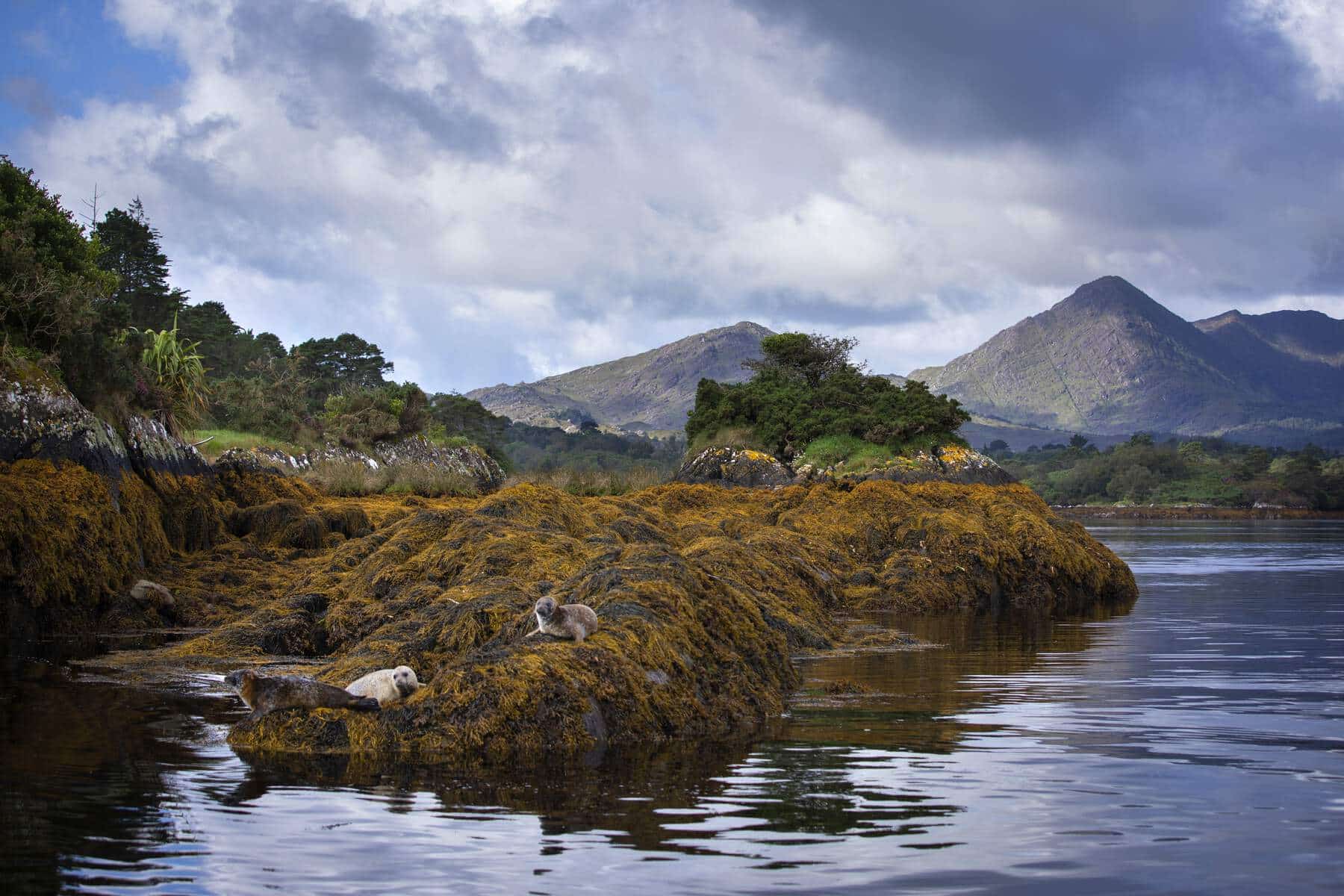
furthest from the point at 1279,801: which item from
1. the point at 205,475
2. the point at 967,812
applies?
the point at 205,475

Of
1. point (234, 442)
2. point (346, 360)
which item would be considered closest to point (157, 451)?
point (234, 442)

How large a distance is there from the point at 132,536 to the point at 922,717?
42.2ft

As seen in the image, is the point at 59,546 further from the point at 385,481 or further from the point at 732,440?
the point at 732,440

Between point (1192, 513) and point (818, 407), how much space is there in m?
93.3

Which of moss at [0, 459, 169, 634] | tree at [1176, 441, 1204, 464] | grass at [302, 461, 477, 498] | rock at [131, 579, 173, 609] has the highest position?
tree at [1176, 441, 1204, 464]

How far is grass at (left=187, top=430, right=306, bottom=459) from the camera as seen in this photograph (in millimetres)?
30047

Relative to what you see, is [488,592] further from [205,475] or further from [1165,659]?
[205,475]

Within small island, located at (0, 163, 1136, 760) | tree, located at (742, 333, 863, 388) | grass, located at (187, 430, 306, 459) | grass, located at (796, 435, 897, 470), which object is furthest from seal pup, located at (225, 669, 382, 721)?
tree, located at (742, 333, 863, 388)

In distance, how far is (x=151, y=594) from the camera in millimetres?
16234

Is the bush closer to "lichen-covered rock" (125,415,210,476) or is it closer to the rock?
"lichen-covered rock" (125,415,210,476)

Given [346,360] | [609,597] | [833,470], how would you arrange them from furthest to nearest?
[346,360], [833,470], [609,597]

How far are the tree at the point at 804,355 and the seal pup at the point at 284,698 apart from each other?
1733 inches

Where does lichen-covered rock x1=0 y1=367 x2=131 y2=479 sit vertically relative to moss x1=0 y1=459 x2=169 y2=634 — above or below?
above

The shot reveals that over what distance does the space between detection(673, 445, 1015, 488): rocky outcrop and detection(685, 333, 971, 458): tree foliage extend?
1.37 metres
